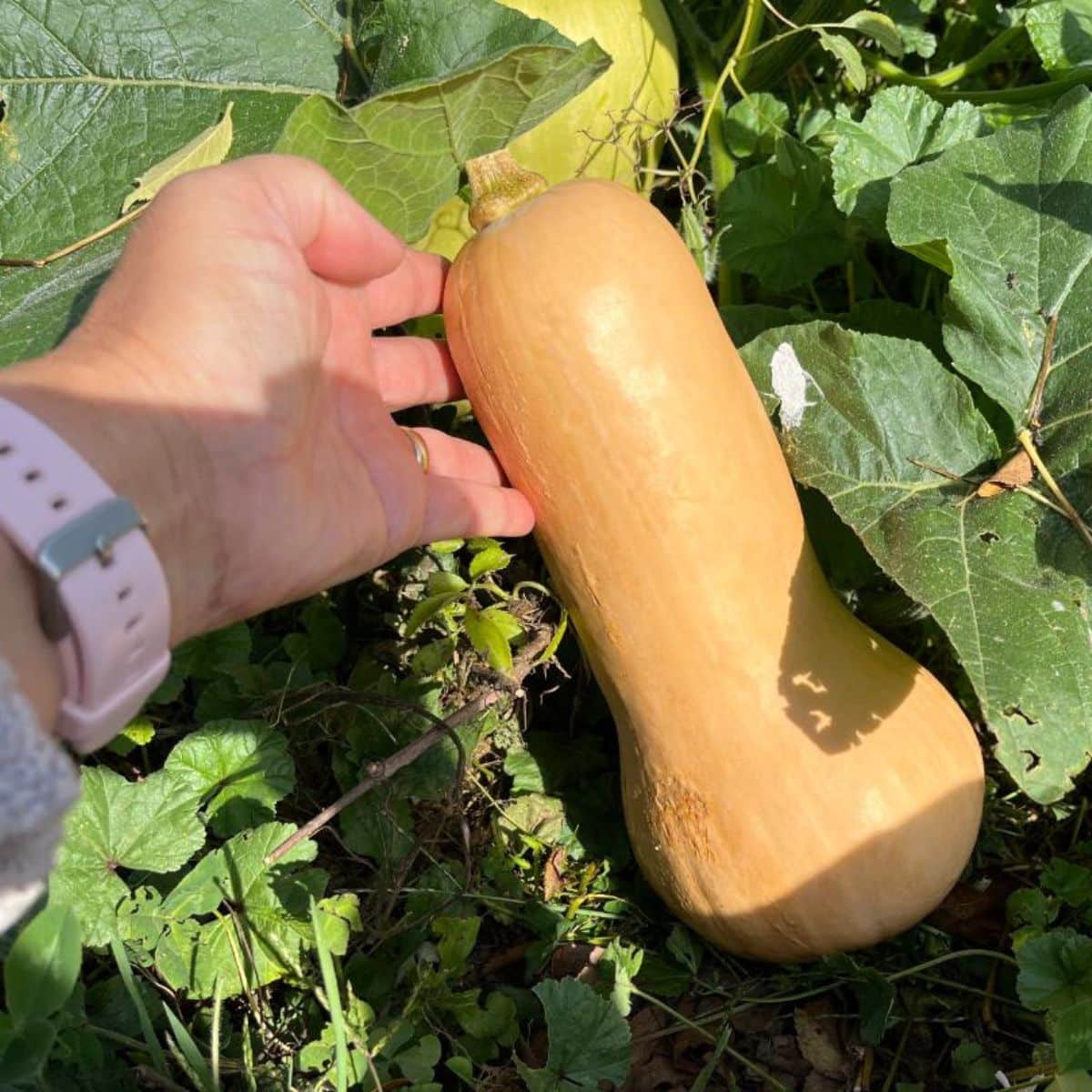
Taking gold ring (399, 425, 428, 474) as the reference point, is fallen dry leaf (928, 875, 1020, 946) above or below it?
below

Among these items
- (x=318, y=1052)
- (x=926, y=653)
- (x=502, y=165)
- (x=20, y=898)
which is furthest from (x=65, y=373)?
(x=926, y=653)

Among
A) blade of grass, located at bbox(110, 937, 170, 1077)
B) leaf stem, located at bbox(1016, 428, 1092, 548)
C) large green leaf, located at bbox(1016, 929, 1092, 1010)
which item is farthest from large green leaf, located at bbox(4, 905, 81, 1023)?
leaf stem, located at bbox(1016, 428, 1092, 548)

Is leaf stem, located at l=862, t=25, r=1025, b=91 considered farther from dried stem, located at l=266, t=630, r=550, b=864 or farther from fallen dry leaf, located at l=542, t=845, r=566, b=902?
fallen dry leaf, located at l=542, t=845, r=566, b=902

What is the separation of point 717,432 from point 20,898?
0.79 m

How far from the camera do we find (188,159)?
57.6 inches

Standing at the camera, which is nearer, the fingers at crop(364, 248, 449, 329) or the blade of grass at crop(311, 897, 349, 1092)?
the blade of grass at crop(311, 897, 349, 1092)

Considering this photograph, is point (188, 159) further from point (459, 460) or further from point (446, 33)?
point (459, 460)

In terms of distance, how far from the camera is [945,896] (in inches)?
57.0

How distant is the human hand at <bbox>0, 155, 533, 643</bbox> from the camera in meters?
1.09

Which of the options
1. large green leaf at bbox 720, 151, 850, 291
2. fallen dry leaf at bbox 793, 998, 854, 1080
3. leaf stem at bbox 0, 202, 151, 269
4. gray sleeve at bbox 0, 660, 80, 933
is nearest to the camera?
gray sleeve at bbox 0, 660, 80, 933

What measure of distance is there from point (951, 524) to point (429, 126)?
26.8 inches

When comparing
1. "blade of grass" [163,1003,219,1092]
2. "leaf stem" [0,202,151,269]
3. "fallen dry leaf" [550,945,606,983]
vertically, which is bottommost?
"fallen dry leaf" [550,945,606,983]

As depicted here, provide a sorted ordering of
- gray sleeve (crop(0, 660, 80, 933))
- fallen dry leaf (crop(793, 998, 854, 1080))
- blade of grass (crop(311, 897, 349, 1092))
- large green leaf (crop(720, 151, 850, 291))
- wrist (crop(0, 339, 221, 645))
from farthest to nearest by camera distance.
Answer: large green leaf (crop(720, 151, 850, 291)) < fallen dry leaf (crop(793, 998, 854, 1080)) < blade of grass (crop(311, 897, 349, 1092)) < wrist (crop(0, 339, 221, 645)) < gray sleeve (crop(0, 660, 80, 933))

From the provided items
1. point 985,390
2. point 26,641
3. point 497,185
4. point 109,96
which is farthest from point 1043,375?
point 109,96
